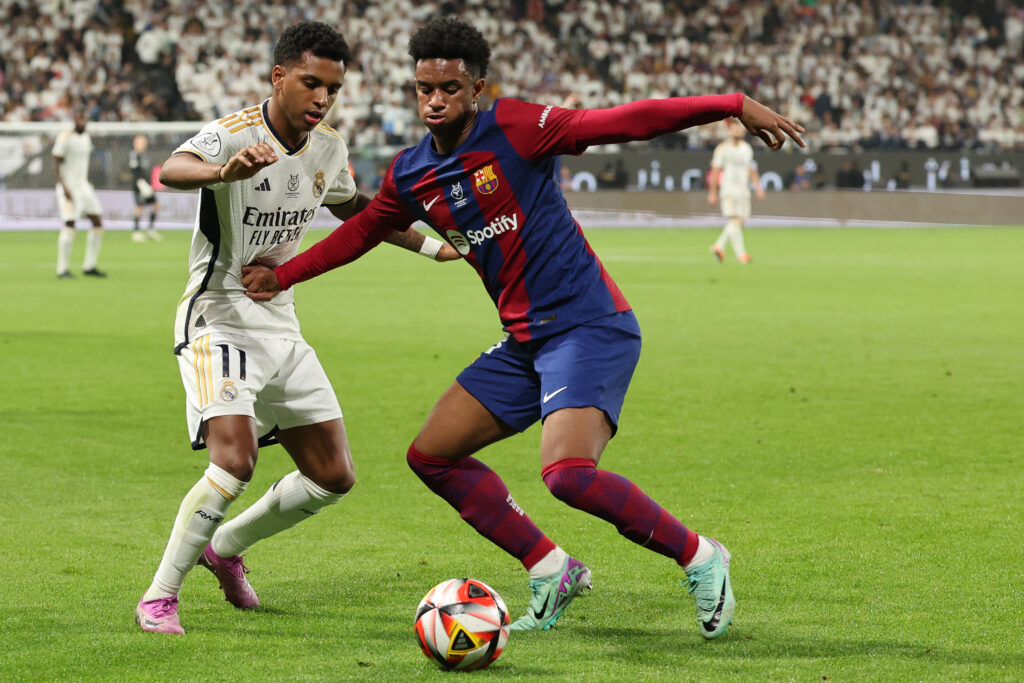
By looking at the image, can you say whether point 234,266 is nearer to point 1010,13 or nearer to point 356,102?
point 356,102

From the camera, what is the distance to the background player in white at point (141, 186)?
1021 inches

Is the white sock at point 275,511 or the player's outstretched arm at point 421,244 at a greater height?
the player's outstretched arm at point 421,244

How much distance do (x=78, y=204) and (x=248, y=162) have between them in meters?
15.4

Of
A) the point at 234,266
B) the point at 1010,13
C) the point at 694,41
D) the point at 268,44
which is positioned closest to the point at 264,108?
the point at 234,266

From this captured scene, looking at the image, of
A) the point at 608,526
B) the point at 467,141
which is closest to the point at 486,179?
the point at 467,141

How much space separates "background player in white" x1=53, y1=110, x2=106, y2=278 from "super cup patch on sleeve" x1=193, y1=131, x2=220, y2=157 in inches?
563

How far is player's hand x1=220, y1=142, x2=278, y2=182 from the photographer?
3.94 meters

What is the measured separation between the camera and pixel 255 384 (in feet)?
14.6

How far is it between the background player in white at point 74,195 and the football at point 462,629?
15.2m

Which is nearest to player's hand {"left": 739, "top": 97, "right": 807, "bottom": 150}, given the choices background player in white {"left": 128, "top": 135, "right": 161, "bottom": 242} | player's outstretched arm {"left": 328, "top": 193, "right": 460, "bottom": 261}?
player's outstretched arm {"left": 328, "top": 193, "right": 460, "bottom": 261}

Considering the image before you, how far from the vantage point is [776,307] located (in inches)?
586

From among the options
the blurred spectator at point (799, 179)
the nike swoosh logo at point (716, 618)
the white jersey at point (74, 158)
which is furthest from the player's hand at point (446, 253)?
the blurred spectator at point (799, 179)

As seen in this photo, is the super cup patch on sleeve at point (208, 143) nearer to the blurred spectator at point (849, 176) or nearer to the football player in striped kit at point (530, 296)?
the football player in striped kit at point (530, 296)

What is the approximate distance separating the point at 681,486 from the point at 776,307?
28.6 feet
